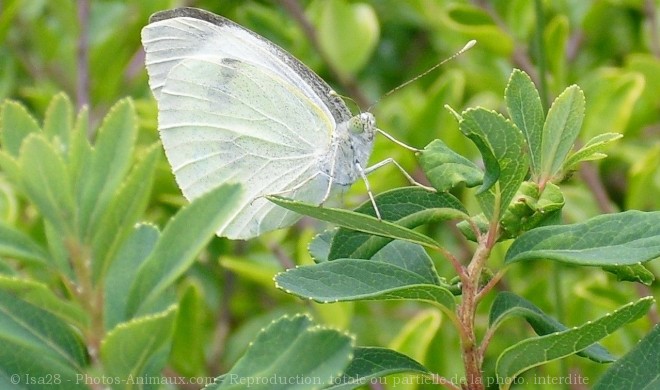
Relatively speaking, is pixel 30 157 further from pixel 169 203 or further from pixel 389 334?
pixel 389 334

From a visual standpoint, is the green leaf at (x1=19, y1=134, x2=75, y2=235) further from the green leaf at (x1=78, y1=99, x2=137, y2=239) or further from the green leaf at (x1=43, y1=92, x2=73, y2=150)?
the green leaf at (x1=43, y1=92, x2=73, y2=150)

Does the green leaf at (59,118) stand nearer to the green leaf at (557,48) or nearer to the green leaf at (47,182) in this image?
the green leaf at (47,182)

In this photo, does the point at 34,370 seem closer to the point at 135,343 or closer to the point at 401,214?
the point at 135,343

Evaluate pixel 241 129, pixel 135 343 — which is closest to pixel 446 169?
pixel 135 343

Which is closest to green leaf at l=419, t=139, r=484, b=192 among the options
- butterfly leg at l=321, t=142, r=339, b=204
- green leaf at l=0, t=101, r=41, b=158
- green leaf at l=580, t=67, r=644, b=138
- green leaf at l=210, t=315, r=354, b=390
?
green leaf at l=210, t=315, r=354, b=390

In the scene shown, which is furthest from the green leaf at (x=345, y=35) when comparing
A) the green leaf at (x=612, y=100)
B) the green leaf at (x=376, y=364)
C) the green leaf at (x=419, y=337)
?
the green leaf at (x=376, y=364)

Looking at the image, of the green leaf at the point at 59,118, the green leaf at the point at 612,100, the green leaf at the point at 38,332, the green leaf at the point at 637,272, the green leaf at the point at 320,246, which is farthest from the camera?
the green leaf at the point at 612,100
